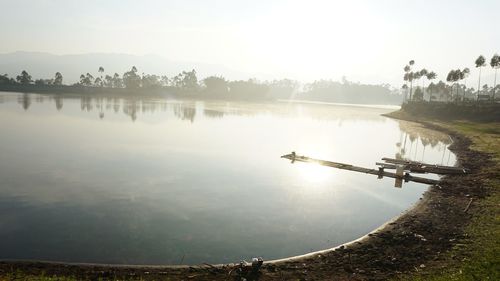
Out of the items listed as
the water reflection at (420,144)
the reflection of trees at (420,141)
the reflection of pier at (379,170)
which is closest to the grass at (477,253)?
the reflection of pier at (379,170)

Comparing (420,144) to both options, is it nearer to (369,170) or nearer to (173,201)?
(369,170)

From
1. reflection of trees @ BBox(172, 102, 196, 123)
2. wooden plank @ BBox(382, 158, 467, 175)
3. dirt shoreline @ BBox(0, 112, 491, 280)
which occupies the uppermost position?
reflection of trees @ BBox(172, 102, 196, 123)

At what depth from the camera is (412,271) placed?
56.6 ft

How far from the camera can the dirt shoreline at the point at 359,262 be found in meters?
16.9

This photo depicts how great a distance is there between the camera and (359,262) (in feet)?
61.7

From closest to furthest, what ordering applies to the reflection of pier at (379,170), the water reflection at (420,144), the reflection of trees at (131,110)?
the reflection of pier at (379,170), the water reflection at (420,144), the reflection of trees at (131,110)

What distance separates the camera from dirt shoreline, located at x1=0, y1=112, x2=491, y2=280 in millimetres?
16875

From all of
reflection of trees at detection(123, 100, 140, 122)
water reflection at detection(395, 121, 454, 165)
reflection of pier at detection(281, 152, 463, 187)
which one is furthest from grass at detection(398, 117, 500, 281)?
reflection of trees at detection(123, 100, 140, 122)

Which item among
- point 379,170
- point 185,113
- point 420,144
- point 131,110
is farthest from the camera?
point 185,113

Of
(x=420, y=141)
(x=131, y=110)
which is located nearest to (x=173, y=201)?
(x=420, y=141)

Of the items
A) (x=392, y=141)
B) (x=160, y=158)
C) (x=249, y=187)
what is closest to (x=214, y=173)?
(x=249, y=187)

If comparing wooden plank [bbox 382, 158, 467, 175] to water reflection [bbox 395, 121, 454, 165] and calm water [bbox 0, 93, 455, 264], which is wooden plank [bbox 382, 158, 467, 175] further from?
water reflection [bbox 395, 121, 454, 165]

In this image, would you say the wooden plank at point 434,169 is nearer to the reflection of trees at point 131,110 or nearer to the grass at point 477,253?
the grass at point 477,253

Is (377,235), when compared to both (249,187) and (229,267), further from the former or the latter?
(249,187)
